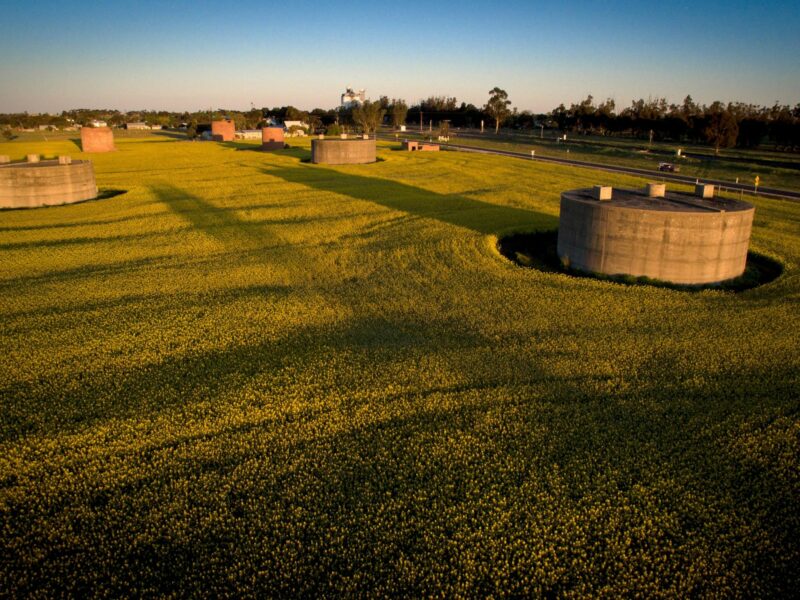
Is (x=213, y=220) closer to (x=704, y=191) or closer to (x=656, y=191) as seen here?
(x=656, y=191)

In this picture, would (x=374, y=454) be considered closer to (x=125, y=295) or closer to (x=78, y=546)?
(x=78, y=546)

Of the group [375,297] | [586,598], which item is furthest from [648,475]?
[375,297]

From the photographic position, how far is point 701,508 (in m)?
6.75

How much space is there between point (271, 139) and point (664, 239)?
56379 mm

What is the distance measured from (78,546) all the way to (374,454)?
375 centimetres

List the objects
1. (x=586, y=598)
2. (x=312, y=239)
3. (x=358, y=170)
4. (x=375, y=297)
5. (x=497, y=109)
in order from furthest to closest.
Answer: (x=497, y=109), (x=358, y=170), (x=312, y=239), (x=375, y=297), (x=586, y=598)

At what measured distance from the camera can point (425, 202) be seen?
29.6 meters

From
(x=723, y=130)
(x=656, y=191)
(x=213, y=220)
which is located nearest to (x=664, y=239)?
(x=656, y=191)

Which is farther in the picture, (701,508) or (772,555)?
(701,508)

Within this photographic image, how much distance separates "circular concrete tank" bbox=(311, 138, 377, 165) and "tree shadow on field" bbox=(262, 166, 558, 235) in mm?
4179

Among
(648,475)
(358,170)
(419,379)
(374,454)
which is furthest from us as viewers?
(358,170)

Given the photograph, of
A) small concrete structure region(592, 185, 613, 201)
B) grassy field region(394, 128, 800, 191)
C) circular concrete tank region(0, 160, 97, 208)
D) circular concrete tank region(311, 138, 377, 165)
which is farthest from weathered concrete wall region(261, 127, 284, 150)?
small concrete structure region(592, 185, 613, 201)

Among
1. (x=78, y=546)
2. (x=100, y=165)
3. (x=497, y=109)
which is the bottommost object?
(x=78, y=546)

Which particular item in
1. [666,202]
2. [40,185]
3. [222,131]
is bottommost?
[40,185]
